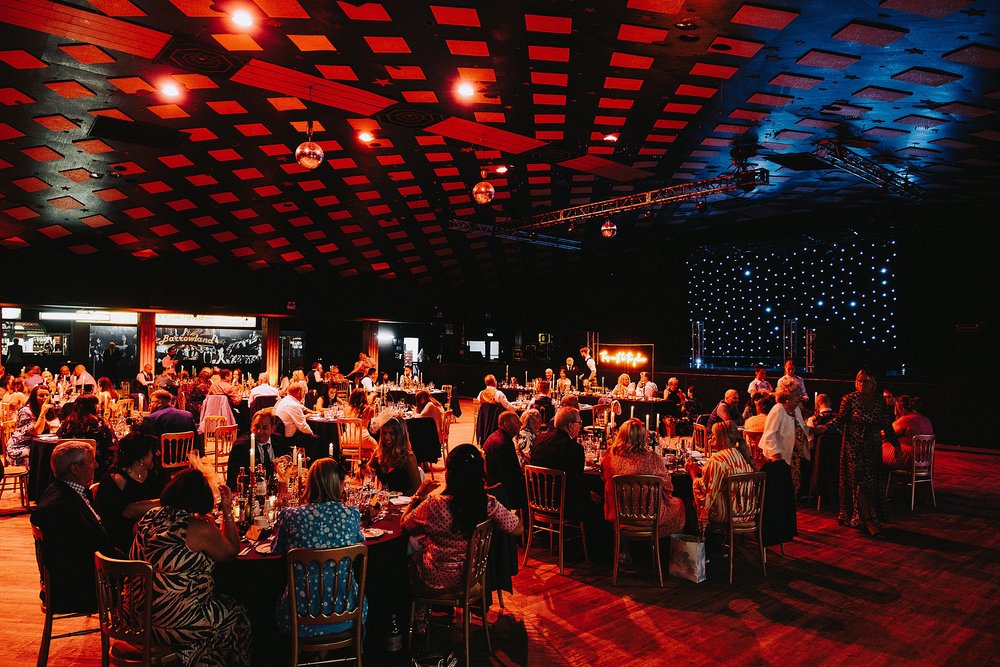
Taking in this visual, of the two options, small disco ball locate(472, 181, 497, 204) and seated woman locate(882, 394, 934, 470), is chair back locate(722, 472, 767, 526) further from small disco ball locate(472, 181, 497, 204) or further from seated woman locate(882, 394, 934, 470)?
small disco ball locate(472, 181, 497, 204)

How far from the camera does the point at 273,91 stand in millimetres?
7090

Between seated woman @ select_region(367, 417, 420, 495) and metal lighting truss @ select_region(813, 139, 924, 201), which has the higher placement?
metal lighting truss @ select_region(813, 139, 924, 201)

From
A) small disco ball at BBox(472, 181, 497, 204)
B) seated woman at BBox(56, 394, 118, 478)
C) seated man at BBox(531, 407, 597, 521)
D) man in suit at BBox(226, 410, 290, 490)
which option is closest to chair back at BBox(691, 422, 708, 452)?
seated man at BBox(531, 407, 597, 521)

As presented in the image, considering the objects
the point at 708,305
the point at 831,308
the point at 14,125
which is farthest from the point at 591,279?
the point at 14,125

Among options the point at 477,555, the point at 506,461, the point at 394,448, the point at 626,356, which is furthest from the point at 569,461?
the point at 626,356

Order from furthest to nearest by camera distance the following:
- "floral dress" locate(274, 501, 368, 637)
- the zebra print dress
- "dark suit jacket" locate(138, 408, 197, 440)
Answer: "dark suit jacket" locate(138, 408, 197, 440), "floral dress" locate(274, 501, 368, 637), the zebra print dress

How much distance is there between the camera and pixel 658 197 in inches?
464

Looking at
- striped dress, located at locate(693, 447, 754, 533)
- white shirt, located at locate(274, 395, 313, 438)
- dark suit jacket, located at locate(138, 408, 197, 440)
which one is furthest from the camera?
white shirt, located at locate(274, 395, 313, 438)

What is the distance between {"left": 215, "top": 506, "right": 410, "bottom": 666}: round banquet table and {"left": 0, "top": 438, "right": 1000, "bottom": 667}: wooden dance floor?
1.97ft

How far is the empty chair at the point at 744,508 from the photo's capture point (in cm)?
477

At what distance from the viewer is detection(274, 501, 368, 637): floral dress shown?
287 cm

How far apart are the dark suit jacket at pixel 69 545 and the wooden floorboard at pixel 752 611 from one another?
0.64m

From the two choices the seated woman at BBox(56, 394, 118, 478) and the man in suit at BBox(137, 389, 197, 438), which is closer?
the seated woman at BBox(56, 394, 118, 478)

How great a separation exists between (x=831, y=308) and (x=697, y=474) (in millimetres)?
12717
